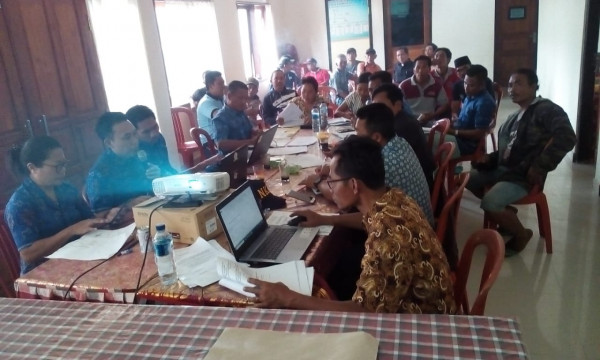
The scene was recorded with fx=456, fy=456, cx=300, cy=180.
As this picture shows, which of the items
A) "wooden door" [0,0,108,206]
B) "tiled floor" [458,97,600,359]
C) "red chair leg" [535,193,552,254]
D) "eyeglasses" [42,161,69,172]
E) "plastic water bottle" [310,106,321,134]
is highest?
"wooden door" [0,0,108,206]

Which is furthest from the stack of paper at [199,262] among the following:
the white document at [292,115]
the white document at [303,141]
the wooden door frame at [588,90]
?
the wooden door frame at [588,90]

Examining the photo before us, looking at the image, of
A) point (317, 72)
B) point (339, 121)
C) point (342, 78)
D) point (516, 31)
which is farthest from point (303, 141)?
point (516, 31)

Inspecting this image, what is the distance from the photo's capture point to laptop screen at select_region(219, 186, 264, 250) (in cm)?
164

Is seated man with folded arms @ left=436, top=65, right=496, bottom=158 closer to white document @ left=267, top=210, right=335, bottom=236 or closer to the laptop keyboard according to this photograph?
white document @ left=267, top=210, right=335, bottom=236

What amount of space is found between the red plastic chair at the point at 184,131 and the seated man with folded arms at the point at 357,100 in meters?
1.54

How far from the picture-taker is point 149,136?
3.10 metres

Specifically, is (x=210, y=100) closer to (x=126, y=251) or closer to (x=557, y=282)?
(x=126, y=251)

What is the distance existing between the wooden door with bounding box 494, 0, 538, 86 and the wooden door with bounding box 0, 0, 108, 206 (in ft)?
24.0

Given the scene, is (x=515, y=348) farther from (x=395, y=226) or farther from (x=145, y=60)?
(x=145, y=60)

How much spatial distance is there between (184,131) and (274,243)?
413 cm

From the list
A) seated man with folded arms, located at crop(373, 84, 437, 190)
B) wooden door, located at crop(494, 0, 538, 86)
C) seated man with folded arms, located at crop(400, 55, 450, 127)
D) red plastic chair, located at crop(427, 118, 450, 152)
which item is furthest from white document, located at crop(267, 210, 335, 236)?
wooden door, located at crop(494, 0, 538, 86)

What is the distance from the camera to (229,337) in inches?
39.0

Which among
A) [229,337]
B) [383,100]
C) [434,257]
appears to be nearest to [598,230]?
[383,100]

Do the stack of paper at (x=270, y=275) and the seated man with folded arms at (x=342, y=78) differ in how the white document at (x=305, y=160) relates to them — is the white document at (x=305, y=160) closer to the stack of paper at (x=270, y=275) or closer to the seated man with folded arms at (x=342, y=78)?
the stack of paper at (x=270, y=275)
